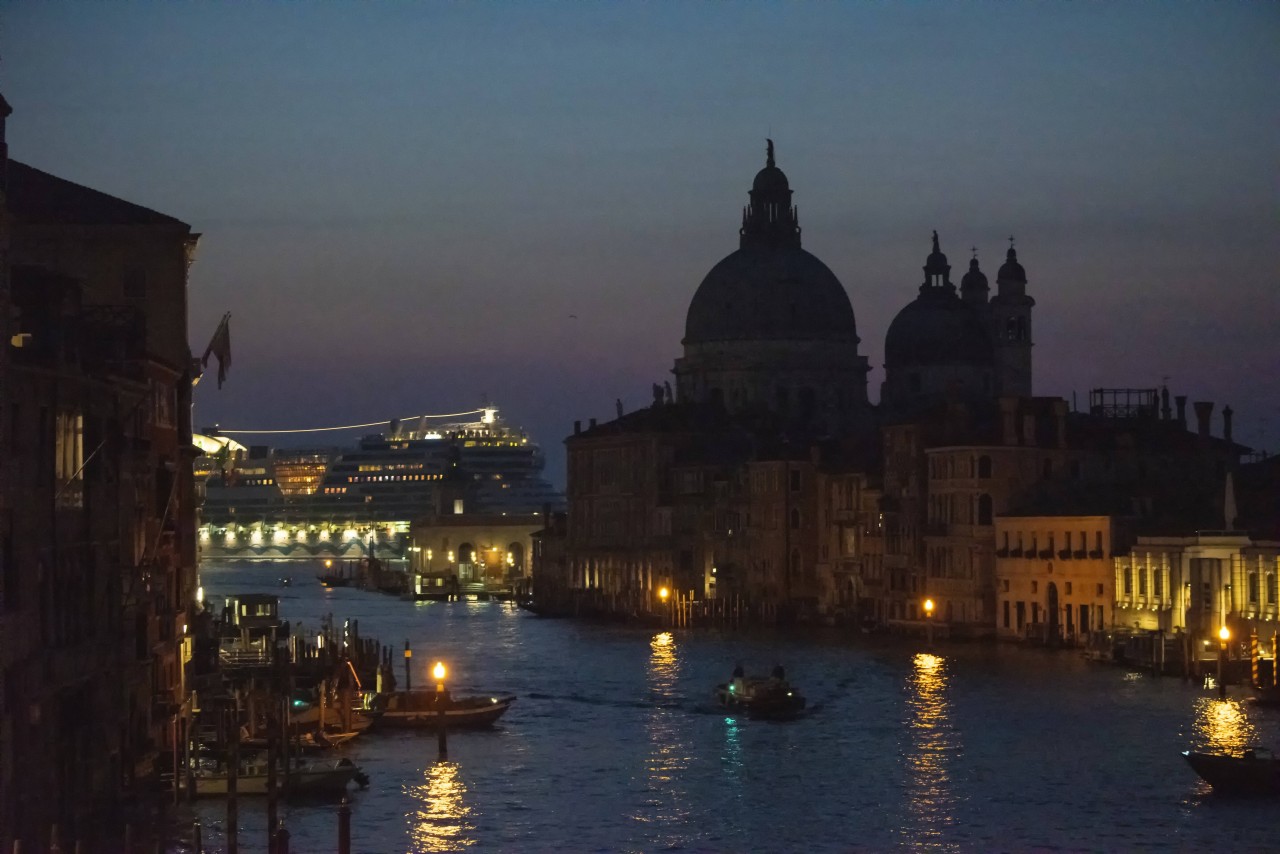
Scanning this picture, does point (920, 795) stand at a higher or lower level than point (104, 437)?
lower

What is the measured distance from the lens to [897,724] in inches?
1718

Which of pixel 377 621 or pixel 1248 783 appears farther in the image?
pixel 377 621

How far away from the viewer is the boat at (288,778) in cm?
3091

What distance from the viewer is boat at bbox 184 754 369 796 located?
1217 inches

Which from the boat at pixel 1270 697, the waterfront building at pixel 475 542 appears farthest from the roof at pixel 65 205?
the waterfront building at pixel 475 542

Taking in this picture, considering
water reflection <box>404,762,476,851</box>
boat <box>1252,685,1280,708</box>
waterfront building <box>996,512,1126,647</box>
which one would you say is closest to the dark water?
water reflection <box>404,762,476,851</box>

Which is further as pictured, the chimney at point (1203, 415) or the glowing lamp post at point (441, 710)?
the chimney at point (1203, 415)

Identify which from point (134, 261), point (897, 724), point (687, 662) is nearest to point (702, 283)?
point (687, 662)

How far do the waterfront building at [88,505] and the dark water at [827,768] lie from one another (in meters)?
2.51

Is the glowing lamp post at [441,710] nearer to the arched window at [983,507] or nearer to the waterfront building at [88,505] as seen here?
the waterfront building at [88,505]

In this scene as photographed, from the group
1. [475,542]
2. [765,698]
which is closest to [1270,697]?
[765,698]

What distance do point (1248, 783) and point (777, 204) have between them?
76.8m

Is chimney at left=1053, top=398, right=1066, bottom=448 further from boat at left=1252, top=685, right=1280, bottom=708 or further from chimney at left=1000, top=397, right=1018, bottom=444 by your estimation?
boat at left=1252, top=685, right=1280, bottom=708

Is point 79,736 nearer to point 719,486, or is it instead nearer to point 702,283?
point 719,486
